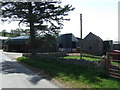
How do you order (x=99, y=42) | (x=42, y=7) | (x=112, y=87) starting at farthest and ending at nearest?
(x=99, y=42) < (x=42, y=7) < (x=112, y=87)

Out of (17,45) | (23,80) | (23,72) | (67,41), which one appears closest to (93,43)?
(67,41)

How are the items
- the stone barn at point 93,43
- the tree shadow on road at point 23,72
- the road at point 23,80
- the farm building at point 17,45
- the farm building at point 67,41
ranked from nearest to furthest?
the road at point 23,80
the tree shadow on road at point 23,72
the stone barn at point 93,43
the farm building at point 17,45
the farm building at point 67,41

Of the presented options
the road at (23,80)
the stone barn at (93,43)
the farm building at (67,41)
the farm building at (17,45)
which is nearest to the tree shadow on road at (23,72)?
the road at (23,80)

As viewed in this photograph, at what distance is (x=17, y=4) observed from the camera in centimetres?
2783

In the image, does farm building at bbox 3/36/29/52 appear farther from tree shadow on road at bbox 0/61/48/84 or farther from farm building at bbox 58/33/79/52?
tree shadow on road at bbox 0/61/48/84

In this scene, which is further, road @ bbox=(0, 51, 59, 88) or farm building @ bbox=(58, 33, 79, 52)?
farm building @ bbox=(58, 33, 79, 52)

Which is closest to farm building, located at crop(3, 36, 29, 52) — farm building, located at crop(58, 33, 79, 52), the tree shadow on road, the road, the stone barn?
farm building, located at crop(58, 33, 79, 52)

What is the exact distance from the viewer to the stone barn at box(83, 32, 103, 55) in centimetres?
4853

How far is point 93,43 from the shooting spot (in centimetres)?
4975

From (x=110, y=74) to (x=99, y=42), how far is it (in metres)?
37.1

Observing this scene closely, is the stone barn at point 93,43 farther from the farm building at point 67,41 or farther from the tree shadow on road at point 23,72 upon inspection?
the tree shadow on road at point 23,72

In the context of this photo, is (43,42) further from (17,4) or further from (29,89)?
(29,89)

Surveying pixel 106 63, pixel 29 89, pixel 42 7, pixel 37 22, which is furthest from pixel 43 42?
pixel 29 89

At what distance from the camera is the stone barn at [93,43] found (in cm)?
4853
